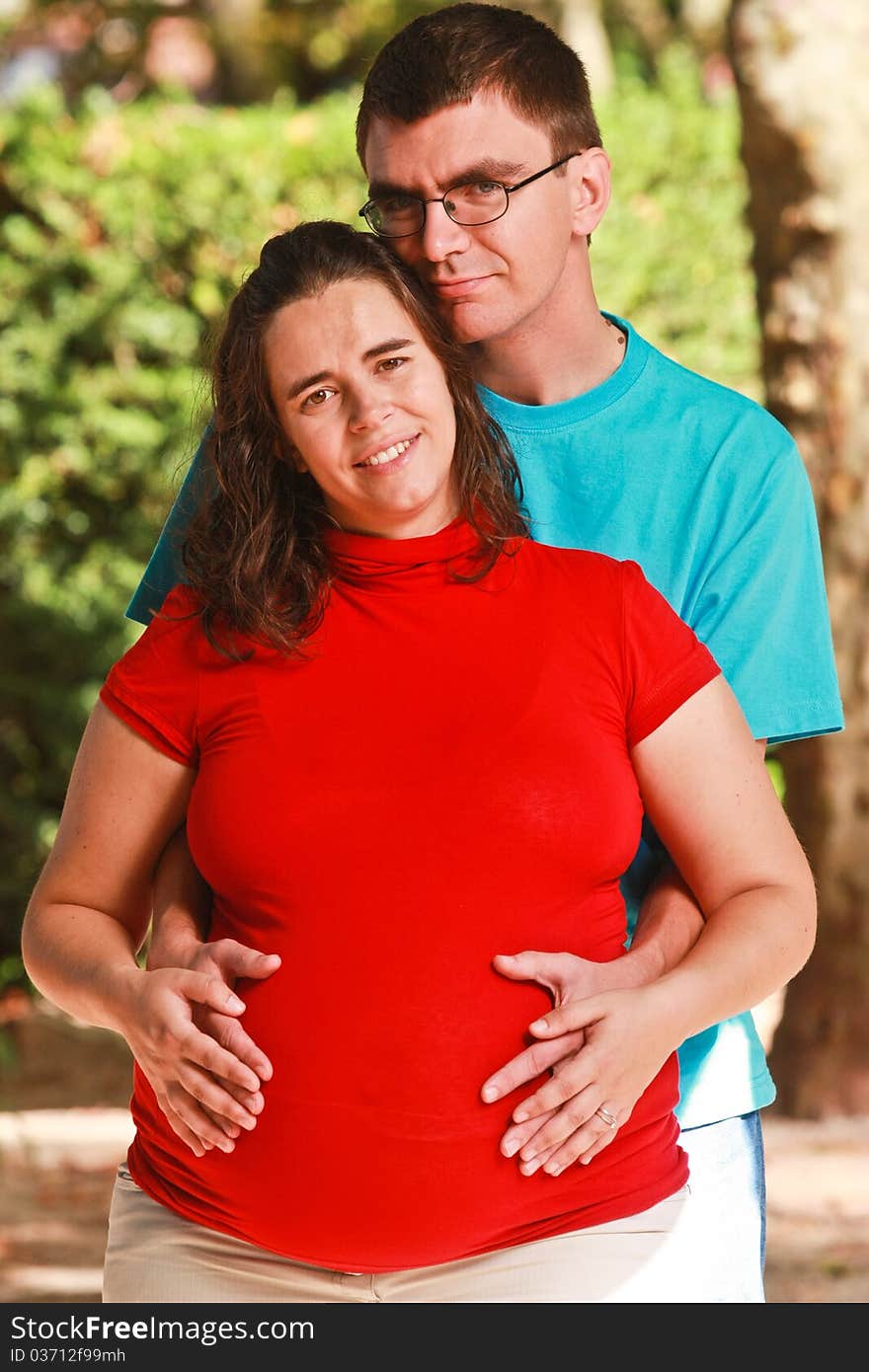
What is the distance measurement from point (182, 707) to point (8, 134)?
5.66 m

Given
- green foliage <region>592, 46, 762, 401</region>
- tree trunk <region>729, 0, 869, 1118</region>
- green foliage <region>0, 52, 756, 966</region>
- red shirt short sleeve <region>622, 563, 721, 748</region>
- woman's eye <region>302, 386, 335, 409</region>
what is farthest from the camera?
green foliage <region>592, 46, 762, 401</region>

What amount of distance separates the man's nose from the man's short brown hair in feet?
0.49

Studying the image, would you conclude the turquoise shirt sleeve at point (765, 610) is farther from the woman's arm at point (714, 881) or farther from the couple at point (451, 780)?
the woman's arm at point (714, 881)

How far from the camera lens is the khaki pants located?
212 centimetres

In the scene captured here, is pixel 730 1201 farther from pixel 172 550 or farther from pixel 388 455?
pixel 172 550

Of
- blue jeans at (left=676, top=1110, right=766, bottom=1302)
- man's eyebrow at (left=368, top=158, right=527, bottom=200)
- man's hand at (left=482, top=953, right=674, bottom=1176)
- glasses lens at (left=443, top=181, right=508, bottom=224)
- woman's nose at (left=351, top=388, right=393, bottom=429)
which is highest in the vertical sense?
man's eyebrow at (left=368, top=158, right=527, bottom=200)

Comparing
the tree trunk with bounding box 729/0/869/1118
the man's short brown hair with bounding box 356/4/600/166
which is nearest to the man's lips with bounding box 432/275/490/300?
the man's short brown hair with bounding box 356/4/600/166

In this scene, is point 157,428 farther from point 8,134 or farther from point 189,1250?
point 189,1250

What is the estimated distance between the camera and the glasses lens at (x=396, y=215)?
2582 mm

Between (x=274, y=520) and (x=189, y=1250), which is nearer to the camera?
(x=189, y=1250)

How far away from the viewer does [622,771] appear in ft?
7.41

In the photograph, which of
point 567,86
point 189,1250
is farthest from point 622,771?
point 567,86

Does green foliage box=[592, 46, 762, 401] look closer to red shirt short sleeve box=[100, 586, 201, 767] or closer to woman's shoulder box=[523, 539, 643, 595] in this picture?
woman's shoulder box=[523, 539, 643, 595]

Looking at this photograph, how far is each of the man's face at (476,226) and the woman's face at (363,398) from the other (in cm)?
17
